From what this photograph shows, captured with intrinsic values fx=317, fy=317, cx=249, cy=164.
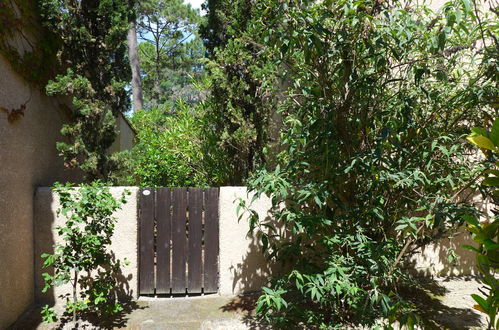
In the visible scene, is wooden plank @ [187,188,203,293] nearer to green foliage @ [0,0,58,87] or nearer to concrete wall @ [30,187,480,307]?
concrete wall @ [30,187,480,307]

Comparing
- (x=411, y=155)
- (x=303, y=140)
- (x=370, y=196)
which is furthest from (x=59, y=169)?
(x=411, y=155)

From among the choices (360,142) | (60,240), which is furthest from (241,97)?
(60,240)

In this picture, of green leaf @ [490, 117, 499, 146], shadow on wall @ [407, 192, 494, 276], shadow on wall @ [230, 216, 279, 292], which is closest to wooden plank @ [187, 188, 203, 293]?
Result: shadow on wall @ [230, 216, 279, 292]

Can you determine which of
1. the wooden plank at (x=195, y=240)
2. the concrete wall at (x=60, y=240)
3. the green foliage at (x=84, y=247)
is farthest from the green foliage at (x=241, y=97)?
the green foliage at (x=84, y=247)

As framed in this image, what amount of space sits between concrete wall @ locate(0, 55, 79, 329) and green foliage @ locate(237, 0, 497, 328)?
249cm

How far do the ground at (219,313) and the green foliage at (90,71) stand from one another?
1.80 metres

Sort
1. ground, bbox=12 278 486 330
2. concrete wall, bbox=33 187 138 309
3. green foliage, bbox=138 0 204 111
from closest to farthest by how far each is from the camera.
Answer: ground, bbox=12 278 486 330
concrete wall, bbox=33 187 138 309
green foliage, bbox=138 0 204 111

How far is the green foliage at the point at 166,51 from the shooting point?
2148cm

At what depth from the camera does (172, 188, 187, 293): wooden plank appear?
3990 mm

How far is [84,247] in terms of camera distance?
3254mm

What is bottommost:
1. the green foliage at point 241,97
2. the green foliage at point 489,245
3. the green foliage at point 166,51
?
the green foliage at point 489,245

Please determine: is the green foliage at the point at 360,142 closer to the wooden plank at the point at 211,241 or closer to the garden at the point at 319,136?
the garden at the point at 319,136

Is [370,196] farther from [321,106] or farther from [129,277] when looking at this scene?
[129,277]

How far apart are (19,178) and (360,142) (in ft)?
12.0
